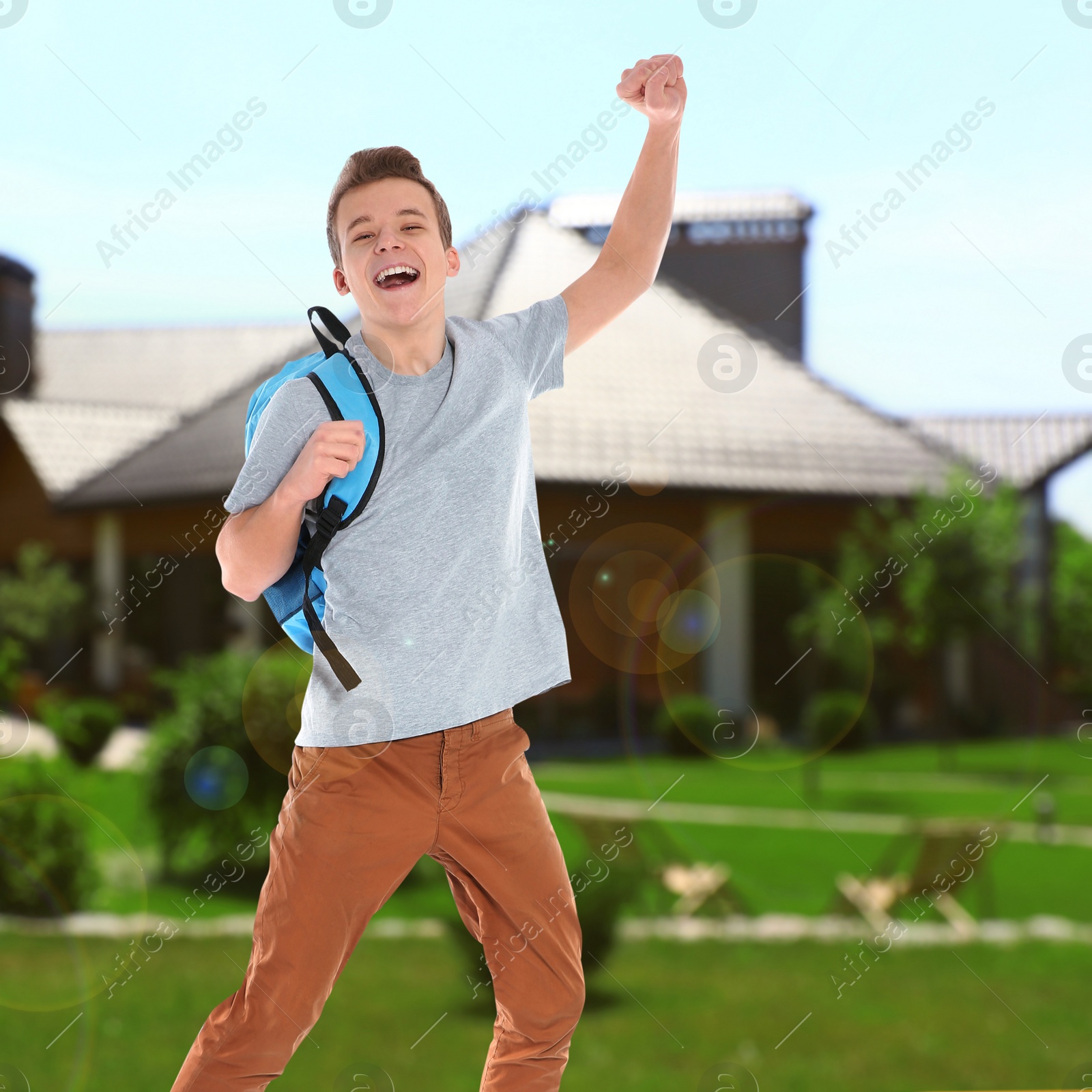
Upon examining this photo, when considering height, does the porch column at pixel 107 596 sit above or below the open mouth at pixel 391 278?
below

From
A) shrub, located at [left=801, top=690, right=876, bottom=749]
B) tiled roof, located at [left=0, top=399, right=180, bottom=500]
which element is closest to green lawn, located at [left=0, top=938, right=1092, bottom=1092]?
shrub, located at [left=801, top=690, right=876, bottom=749]

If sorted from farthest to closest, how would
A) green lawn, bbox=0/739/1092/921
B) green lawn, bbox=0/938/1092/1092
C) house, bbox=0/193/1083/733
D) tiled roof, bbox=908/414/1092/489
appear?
tiled roof, bbox=908/414/1092/489 < house, bbox=0/193/1083/733 < green lawn, bbox=0/739/1092/921 < green lawn, bbox=0/938/1092/1092

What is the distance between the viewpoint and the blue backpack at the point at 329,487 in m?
1.91

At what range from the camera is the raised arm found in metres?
2.18

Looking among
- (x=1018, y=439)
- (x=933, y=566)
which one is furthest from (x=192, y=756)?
(x=1018, y=439)

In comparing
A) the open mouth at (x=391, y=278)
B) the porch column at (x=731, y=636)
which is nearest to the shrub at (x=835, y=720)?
the porch column at (x=731, y=636)

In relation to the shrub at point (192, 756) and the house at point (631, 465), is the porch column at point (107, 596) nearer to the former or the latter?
the house at point (631, 465)

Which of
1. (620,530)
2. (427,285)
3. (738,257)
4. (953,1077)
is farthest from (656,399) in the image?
(427,285)

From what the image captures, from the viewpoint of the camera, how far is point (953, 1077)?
17.6 ft

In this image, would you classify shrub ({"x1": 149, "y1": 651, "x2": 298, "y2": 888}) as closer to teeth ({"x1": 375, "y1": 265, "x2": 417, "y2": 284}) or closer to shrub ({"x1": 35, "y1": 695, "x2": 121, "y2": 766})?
shrub ({"x1": 35, "y1": 695, "x2": 121, "y2": 766})

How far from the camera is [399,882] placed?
1.96 m

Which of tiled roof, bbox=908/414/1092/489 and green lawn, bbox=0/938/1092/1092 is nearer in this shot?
green lawn, bbox=0/938/1092/1092

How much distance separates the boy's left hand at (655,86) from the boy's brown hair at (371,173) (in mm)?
422

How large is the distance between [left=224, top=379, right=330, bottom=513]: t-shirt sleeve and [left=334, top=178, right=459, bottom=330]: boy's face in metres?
0.21
